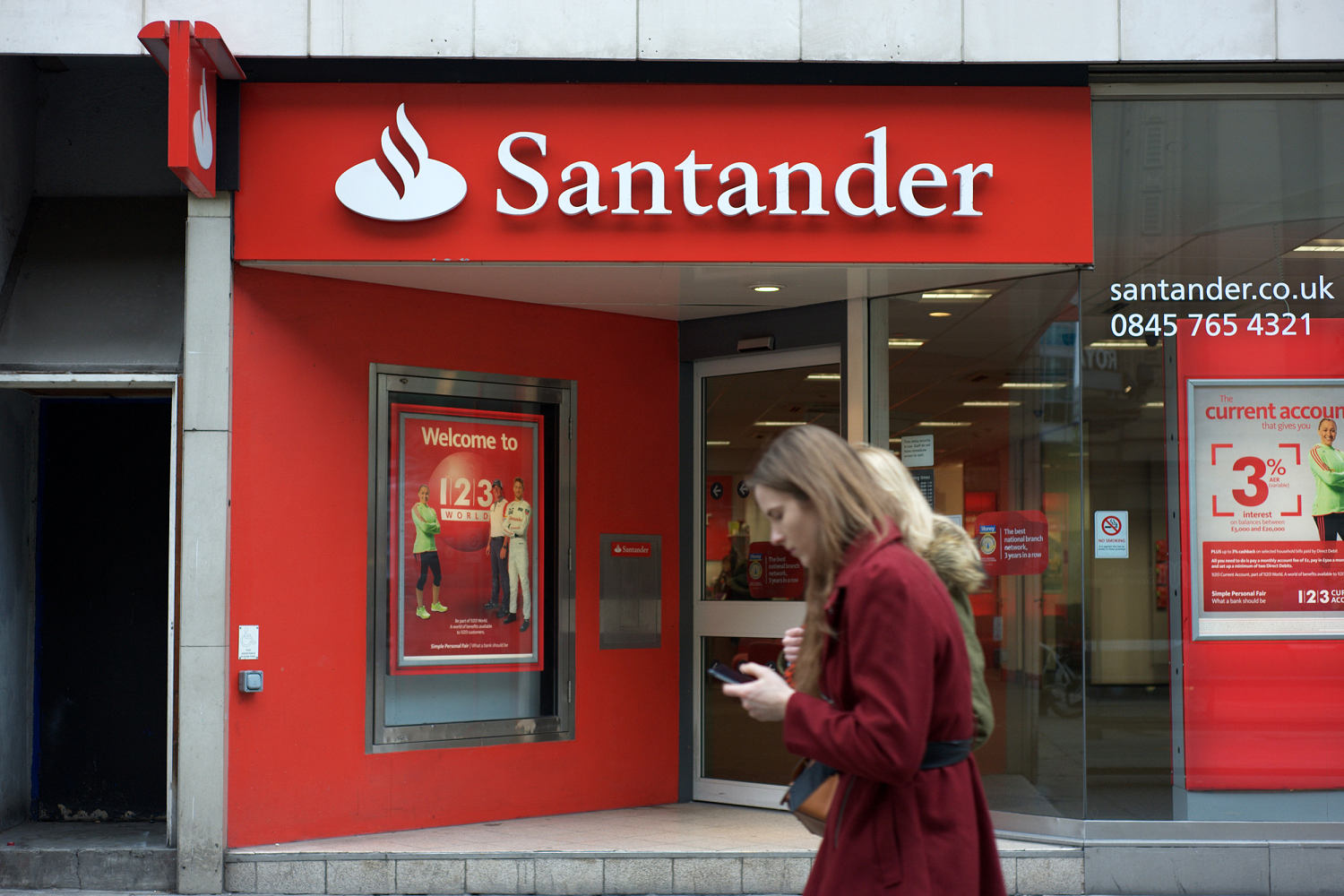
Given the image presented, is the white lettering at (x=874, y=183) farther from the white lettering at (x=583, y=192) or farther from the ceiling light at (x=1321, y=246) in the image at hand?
the ceiling light at (x=1321, y=246)

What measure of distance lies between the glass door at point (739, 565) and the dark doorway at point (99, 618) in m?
3.20

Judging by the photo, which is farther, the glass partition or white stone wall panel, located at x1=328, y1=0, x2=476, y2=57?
the glass partition

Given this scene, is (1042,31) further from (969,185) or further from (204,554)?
(204,554)

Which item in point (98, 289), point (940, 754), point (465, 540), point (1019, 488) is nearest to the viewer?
point (940, 754)

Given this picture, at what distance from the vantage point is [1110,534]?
687cm

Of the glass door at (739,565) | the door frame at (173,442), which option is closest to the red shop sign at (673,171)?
the door frame at (173,442)

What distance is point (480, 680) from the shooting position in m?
7.73

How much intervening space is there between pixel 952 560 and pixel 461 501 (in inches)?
201

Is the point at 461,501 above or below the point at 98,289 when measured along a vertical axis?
below

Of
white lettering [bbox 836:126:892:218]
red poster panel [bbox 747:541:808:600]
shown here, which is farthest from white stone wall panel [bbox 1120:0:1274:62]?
red poster panel [bbox 747:541:808:600]

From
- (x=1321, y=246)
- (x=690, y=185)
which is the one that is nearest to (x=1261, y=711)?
(x=1321, y=246)

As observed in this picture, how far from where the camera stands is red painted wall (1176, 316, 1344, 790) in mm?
6820

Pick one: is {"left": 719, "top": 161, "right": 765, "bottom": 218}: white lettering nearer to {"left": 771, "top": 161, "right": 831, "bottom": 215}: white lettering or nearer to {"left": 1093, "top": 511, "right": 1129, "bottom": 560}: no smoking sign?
{"left": 771, "top": 161, "right": 831, "bottom": 215}: white lettering

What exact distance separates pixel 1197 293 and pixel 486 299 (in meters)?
3.86
